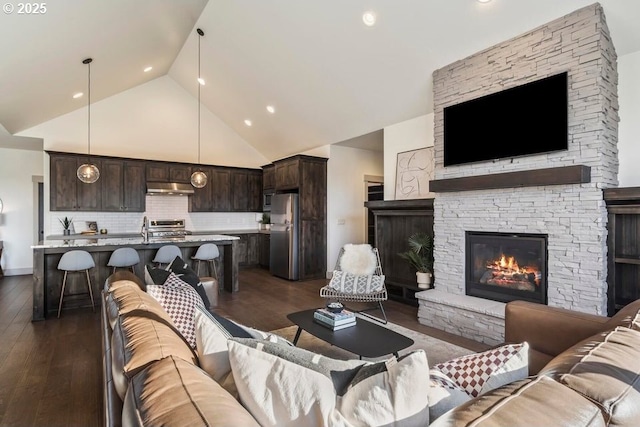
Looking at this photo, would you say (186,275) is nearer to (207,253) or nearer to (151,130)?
(207,253)

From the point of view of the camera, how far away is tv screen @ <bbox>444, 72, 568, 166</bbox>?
3102 millimetres

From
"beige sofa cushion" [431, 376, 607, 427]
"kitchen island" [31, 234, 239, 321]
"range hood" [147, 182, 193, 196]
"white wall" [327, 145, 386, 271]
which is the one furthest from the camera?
"range hood" [147, 182, 193, 196]

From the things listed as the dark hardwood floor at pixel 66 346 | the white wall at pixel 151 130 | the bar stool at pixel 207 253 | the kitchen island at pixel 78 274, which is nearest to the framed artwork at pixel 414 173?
the dark hardwood floor at pixel 66 346

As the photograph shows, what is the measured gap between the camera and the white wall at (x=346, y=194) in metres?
6.86

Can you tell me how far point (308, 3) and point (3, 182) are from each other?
724 centimetres

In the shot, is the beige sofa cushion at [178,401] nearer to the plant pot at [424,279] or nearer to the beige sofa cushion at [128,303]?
the beige sofa cushion at [128,303]

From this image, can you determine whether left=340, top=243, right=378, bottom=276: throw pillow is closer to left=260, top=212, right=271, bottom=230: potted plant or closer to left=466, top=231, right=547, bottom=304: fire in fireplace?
left=466, top=231, right=547, bottom=304: fire in fireplace

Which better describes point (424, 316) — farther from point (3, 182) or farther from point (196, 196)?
point (3, 182)

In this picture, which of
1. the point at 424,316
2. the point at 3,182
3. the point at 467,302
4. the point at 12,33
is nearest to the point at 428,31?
the point at 467,302

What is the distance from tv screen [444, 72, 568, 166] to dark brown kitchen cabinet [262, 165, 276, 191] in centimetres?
433

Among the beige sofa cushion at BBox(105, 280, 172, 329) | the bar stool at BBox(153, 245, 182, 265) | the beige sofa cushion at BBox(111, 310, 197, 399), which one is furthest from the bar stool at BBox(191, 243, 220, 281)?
the beige sofa cushion at BBox(111, 310, 197, 399)

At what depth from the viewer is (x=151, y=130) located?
739 centimetres

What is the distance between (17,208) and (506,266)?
901 cm

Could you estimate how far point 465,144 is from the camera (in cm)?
384
